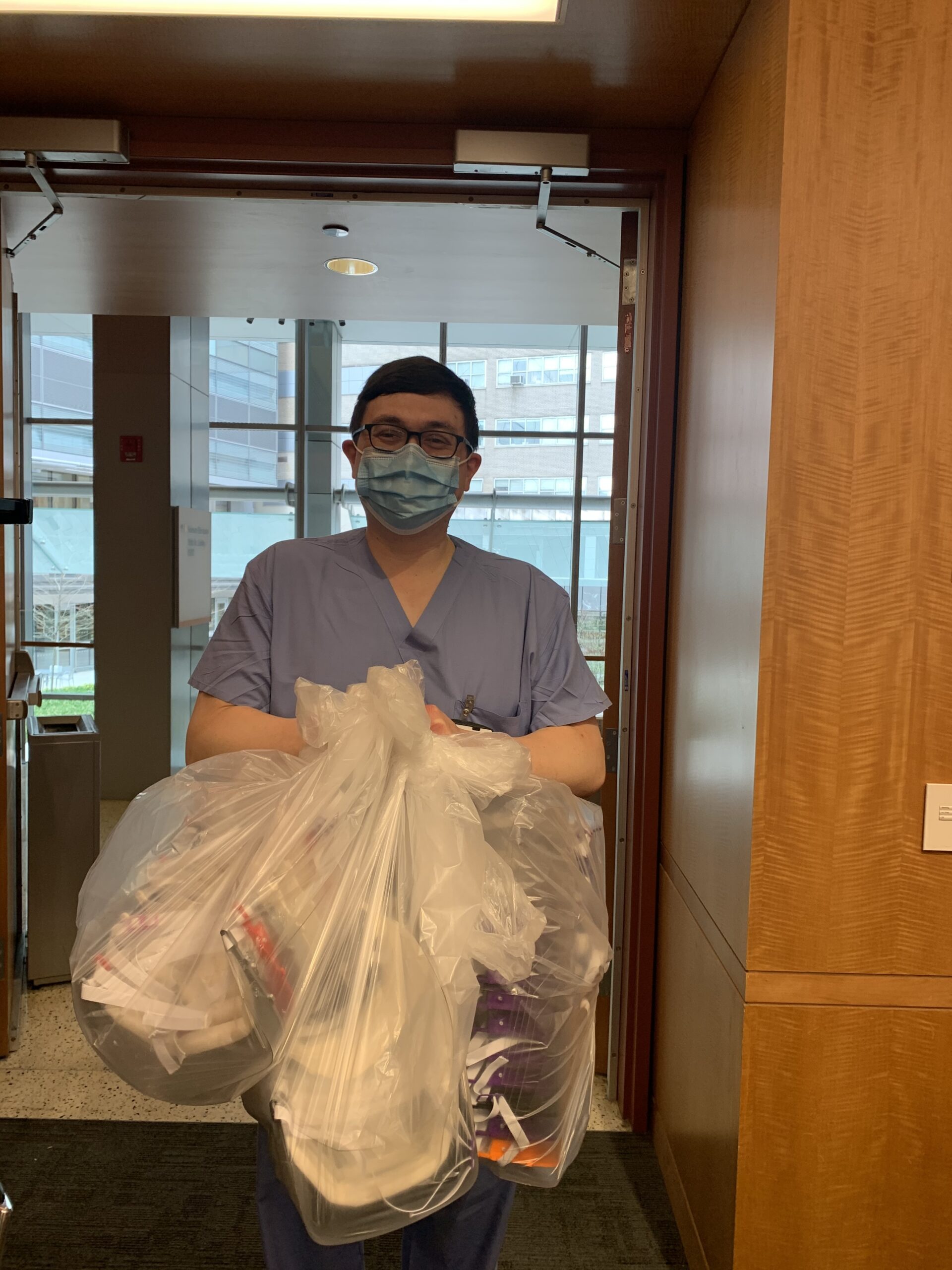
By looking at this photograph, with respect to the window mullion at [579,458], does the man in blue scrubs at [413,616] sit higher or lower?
lower

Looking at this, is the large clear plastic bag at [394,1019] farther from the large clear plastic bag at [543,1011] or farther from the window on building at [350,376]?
the window on building at [350,376]

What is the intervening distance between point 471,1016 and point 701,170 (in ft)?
5.61

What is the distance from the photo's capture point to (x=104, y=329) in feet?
16.2

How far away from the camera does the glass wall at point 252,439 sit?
6.19 m

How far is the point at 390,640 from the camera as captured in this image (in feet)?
4.70

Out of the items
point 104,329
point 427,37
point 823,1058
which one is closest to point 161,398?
point 104,329

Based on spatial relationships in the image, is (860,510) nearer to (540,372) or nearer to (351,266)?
(351,266)

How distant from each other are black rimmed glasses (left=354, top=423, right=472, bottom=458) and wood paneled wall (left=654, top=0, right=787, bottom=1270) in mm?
488

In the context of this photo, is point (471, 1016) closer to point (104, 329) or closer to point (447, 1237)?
point (447, 1237)

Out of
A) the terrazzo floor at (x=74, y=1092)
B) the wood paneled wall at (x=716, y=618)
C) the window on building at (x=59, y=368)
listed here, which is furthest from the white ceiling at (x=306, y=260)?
the window on building at (x=59, y=368)

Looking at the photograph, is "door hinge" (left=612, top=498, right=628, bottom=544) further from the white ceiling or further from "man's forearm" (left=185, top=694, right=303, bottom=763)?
"man's forearm" (left=185, top=694, right=303, bottom=763)

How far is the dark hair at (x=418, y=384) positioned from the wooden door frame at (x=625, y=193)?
2.29 feet

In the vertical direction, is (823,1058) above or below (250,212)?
below

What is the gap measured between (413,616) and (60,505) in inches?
215
